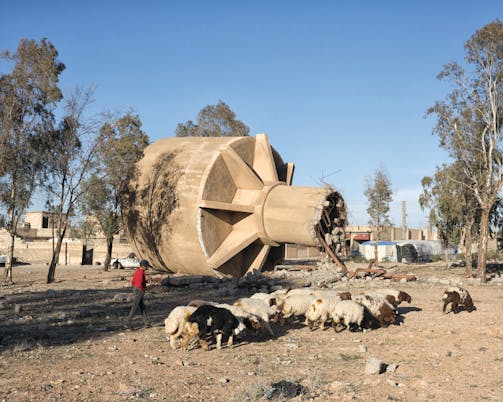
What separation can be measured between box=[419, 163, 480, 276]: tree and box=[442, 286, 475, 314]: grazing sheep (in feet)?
40.8

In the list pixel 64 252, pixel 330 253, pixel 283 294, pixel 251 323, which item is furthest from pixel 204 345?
pixel 64 252

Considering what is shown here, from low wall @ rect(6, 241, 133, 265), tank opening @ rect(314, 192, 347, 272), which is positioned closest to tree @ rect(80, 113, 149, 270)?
tank opening @ rect(314, 192, 347, 272)

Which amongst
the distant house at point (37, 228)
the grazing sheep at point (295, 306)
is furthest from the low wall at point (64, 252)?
the grazing sheep at point (295, 306)

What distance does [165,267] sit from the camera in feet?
71.1

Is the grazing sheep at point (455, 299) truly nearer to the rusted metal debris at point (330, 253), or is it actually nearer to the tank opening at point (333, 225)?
the rusted metal debris at point (330, 253)

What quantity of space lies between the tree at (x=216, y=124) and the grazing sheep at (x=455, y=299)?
30611mm

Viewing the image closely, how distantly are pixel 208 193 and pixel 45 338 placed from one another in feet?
29.5

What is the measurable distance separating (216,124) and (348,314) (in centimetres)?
3361

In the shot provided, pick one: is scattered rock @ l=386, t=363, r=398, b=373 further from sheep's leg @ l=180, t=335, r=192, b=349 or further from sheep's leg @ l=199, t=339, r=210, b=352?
sheep's leg @ l=180, t=335, r=192, b=349

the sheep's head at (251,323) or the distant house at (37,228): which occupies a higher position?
the distant house at (37,228)

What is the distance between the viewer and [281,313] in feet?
42.2

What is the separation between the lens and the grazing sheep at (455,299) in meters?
14.2

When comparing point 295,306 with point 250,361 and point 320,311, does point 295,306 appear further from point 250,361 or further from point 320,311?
point 250,361

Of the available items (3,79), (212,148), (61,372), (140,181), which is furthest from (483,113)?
(61,372)
